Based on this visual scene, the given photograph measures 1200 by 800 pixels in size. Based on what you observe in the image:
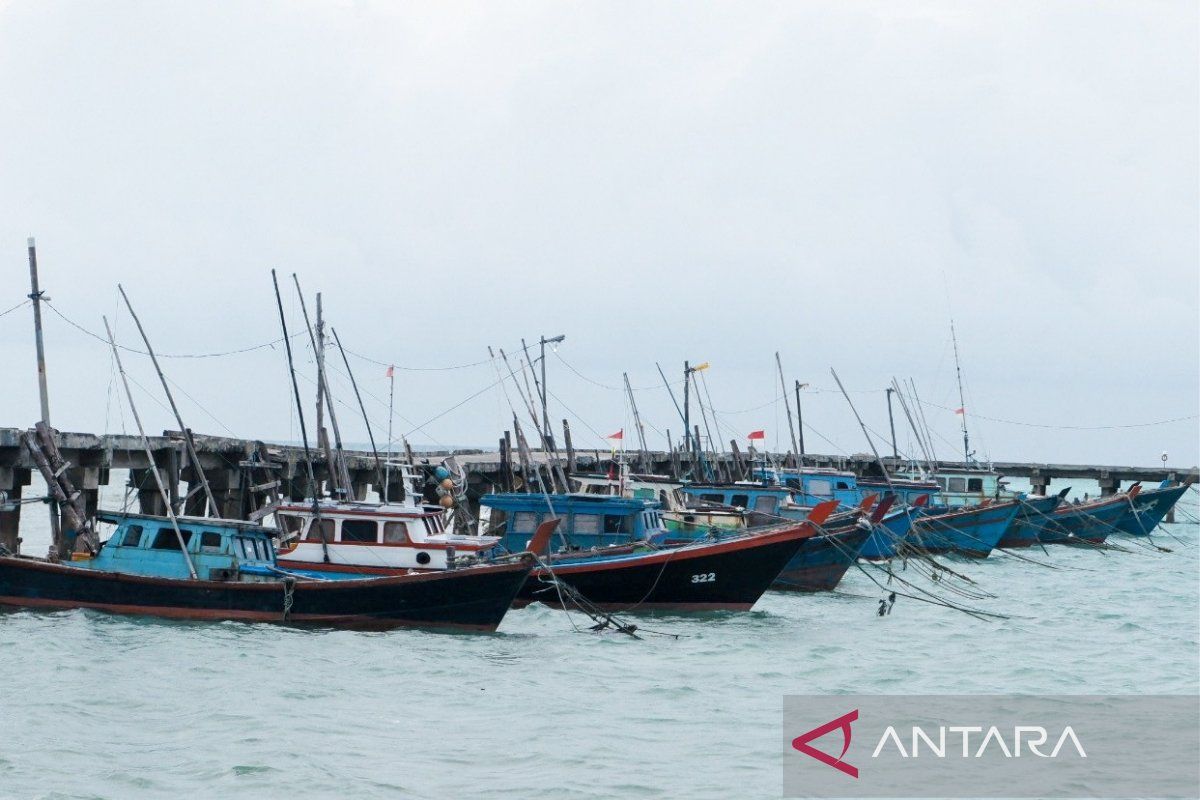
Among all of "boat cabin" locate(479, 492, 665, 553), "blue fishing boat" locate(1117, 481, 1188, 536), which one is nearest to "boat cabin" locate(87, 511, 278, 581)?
"boat cabin" locate(479, 492, 665, 553)

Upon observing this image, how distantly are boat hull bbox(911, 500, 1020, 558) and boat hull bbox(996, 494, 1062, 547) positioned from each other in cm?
527

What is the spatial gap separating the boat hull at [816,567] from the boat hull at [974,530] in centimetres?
1292

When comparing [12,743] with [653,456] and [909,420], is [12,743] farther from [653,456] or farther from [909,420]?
[653,456]

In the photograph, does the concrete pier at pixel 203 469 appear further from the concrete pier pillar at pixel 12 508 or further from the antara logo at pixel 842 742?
the antara logo at pixel 842 742

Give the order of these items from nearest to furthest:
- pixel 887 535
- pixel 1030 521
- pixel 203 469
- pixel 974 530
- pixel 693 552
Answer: pixel 693 552 < pixel 203 469 < pixel 887 535 < pixel 974 530 < pixel 1030 521

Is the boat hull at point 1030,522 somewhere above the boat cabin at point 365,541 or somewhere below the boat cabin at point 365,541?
below

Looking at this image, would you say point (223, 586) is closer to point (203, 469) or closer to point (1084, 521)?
point (203, 469)

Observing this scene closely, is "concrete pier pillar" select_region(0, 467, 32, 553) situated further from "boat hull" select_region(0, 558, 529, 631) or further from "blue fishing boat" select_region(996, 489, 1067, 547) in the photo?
"blue fishing boat" select_region(996, 489, 1067, 547)

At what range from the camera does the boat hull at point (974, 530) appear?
48906mm

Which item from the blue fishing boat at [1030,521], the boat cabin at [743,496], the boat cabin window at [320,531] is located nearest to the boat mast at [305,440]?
the boat cabin window at [320,531]

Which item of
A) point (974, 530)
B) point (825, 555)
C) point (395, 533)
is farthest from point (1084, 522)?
point (395, 533)

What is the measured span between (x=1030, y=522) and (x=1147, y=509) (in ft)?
35.0

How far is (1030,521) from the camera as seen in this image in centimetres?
5600

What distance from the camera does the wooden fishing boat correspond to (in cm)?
2558
